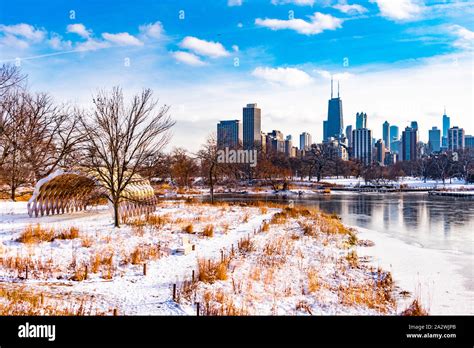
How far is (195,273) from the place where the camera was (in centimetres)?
980

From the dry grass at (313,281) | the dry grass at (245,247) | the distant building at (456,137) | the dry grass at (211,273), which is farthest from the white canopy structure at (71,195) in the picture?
Answer: the distant building at (456,137)

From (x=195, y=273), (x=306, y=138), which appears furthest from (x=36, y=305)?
(x=306, y=138)

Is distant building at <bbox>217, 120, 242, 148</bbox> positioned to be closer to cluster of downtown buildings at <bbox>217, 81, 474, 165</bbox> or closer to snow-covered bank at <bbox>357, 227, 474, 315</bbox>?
cluster of downtown buildings at <bbox>217, 81, 474, 165</bbox>

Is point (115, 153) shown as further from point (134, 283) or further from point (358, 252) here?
point (358, 252)

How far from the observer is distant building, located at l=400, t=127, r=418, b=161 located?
16000 cm

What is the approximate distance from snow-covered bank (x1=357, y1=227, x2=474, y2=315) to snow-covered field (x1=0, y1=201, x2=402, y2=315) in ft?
2.25

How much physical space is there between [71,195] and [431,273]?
65.7 ft

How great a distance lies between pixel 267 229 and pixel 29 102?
2549 cm

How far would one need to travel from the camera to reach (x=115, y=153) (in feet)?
58.9

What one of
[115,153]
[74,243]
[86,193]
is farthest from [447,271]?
[86,193]

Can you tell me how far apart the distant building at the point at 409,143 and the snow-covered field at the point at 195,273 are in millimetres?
160325

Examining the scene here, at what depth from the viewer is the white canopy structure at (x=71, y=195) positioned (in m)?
19.4

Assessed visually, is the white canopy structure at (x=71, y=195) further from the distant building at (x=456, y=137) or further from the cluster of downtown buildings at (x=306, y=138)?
the distant building at (x=456, y=137)

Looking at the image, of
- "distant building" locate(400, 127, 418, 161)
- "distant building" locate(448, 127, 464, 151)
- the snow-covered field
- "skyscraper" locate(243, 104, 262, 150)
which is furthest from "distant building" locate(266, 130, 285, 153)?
the snow-covered field
